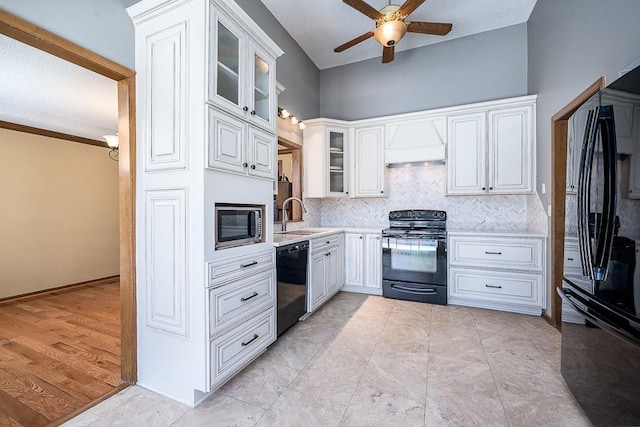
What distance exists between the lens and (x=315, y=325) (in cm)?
280

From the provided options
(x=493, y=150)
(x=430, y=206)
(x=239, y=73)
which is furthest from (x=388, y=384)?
(x=493, y=150)

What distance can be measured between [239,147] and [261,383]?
5.17 feet

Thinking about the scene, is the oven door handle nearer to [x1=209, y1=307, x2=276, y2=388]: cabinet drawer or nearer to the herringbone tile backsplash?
the herringbone tile backsplash

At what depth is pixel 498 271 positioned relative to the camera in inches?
124

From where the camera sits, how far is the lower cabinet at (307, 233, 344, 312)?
2934mm

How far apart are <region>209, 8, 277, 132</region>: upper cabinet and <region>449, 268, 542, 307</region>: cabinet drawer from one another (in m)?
2.71

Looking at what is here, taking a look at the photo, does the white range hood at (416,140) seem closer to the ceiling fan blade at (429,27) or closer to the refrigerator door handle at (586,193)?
the ceiling fan blade at (429,27)

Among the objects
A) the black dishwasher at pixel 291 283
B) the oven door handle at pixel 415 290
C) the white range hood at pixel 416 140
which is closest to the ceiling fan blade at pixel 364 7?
the white range hood at pixel 416 140

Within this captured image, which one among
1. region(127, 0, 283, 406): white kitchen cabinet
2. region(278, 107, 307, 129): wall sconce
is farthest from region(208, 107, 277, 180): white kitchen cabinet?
region(278, 107, 307, 129): wall sconce

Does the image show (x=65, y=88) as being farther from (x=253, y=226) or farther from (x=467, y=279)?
(x=467, y=279)

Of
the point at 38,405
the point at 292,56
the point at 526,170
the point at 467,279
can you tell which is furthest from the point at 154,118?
the point at 526,170

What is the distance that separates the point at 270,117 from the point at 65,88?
2593 mm

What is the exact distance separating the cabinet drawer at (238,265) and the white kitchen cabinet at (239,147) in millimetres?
579

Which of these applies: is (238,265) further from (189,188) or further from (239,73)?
(239,73)
